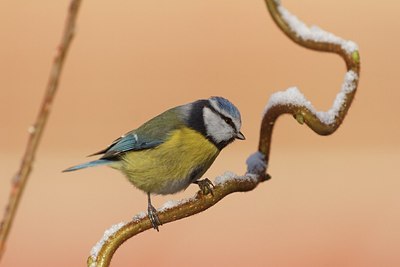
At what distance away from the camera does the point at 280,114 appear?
390 millimetres

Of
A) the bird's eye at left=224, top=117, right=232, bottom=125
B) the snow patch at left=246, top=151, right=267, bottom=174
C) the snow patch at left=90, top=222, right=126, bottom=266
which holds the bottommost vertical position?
the snow patch at left=90, top=222, right=126, bottom=266

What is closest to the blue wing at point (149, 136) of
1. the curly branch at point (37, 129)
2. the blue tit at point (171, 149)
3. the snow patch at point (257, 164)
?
the blue tit at point (171, 149)

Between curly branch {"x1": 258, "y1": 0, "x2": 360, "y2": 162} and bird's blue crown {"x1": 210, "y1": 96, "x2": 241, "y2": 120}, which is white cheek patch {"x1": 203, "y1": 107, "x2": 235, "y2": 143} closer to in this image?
bird's blue crown {"x1": 210, "y1": 96, "x2": 241, "y2": 120}

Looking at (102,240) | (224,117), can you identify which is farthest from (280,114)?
(224,117)

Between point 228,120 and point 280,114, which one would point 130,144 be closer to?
point 228,120

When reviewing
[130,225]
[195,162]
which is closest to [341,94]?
[130,225]

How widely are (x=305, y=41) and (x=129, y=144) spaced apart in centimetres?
61

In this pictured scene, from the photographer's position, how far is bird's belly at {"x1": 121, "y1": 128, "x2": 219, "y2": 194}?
2.84 feet

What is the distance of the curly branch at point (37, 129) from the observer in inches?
5.8

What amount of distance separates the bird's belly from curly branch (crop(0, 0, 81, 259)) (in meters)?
0.68

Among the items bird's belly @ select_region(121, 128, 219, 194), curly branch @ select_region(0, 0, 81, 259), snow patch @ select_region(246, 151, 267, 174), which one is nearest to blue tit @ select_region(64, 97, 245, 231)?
bird's belly @ select_region(121, 128, 219, 194)

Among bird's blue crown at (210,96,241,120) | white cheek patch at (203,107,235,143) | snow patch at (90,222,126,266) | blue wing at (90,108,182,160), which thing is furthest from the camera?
blue wing at (90,108,182,160)

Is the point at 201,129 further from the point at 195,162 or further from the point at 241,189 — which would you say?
the point at 241,189

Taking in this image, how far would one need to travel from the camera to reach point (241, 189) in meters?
0.38
